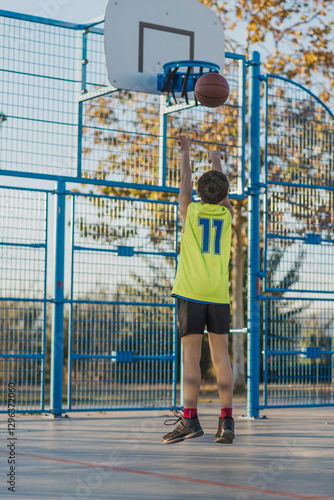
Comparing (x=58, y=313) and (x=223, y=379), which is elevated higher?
(x=58, y=313)

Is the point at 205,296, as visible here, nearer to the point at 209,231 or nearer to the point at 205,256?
the point at 205,256

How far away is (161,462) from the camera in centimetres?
568

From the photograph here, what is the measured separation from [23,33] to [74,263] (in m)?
2.58

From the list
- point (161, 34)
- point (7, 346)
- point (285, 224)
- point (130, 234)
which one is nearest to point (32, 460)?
point (7, 346)

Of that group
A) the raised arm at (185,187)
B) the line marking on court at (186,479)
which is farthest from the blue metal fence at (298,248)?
the line marking on court at (186,479)

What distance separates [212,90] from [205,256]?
2579 millimetres

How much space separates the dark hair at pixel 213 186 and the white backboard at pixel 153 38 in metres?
3.60

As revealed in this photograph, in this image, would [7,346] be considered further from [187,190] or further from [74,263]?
[187,190]

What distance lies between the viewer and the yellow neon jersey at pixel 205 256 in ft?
20.0

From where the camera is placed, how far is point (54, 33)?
30.8 ft

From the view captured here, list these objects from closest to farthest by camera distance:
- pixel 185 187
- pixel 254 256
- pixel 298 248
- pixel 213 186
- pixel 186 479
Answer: pixel 186 479 → pixel 213 186 → pixel 185 187 → pixel 254 256 → pixel 298 248

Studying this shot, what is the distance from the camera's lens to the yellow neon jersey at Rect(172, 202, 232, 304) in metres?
6.11

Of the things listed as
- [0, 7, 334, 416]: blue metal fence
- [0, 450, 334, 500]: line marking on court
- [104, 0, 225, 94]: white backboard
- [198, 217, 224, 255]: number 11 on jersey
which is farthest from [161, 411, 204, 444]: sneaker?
[104, 0, 225, 94]: white backboard

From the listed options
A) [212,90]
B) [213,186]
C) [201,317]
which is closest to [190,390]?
[201,317]
